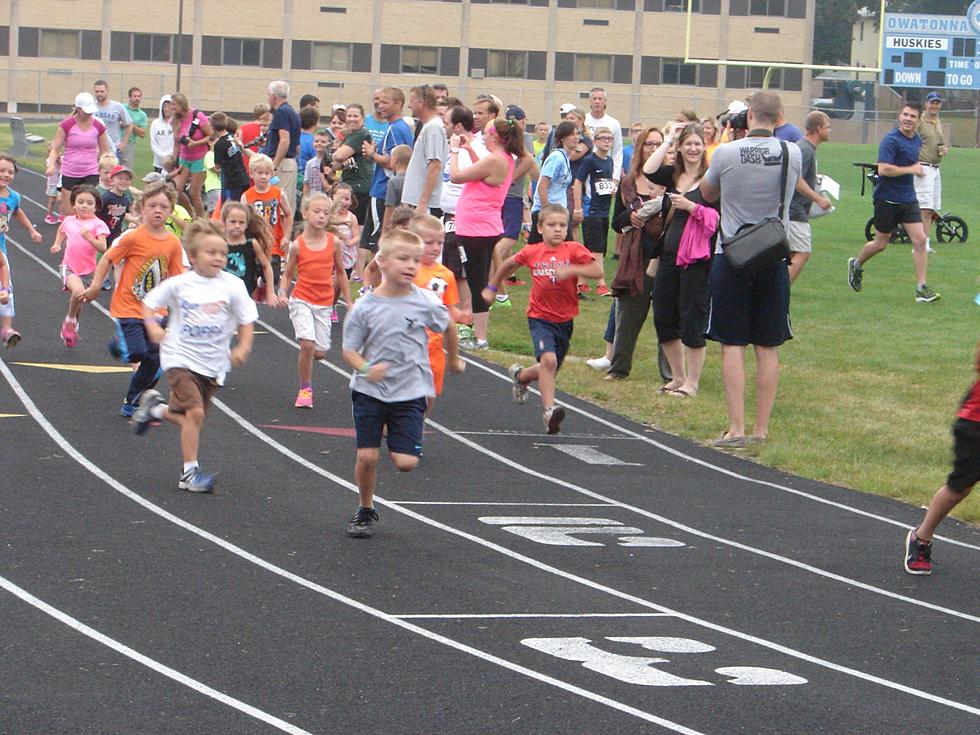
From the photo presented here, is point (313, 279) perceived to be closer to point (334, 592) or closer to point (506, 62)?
point (334, 592)

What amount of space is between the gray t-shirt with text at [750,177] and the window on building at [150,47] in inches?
2622

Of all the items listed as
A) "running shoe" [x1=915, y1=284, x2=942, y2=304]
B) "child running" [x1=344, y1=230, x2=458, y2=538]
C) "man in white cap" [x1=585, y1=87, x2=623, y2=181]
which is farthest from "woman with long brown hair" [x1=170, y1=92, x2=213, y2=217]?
"child running" [x1=344, y1=230, x2=458, y2=538]

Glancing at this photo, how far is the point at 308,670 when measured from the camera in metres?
6.47

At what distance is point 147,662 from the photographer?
6480 millimetres

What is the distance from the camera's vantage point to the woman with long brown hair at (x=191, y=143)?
70.5 feet

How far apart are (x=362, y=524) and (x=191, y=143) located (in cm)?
1390

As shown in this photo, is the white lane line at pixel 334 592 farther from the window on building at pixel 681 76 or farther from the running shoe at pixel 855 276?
the window on building at pixel 681 76

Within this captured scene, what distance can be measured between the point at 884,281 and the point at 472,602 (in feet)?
47.3

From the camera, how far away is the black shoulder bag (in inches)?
442

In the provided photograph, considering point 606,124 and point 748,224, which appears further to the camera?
point 606,124

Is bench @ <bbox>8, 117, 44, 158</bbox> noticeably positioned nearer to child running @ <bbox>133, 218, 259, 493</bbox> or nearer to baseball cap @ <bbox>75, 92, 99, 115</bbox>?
baseball cap @ <bbox>75, 92, 99, 115</bbox>

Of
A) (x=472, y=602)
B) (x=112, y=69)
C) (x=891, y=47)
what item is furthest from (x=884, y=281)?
(x=112, y=69)

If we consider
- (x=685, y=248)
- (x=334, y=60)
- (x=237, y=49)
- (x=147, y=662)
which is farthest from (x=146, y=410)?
(x=334, y=60)

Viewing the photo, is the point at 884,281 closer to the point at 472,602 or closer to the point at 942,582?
the point at 942,582
